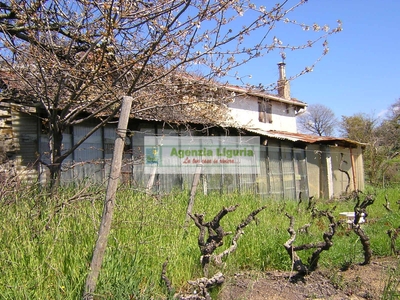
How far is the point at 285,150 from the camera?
12977 millimetres

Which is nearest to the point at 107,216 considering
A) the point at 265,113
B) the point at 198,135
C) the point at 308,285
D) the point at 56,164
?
the point at 308,285

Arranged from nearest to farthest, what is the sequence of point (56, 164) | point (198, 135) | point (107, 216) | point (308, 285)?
point (107, 216) < point (308, 285) < point (56, 164) < point (198, 135)

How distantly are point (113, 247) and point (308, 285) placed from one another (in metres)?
1.97

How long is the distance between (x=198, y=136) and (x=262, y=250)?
21.5ft

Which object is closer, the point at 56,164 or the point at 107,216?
the point at 107,216

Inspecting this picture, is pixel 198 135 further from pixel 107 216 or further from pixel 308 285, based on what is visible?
pixel 107 216

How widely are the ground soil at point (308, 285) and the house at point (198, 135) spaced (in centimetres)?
208

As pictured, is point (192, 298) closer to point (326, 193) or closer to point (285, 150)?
point (285, 150)

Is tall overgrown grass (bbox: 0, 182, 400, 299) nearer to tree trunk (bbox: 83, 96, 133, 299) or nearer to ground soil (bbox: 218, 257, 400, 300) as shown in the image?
tree trunk (bbox: 83, 96, 133, 299)

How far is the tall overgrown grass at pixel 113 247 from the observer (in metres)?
3.05

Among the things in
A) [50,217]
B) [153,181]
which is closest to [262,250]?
[50,217]

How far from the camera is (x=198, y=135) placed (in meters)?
11.2

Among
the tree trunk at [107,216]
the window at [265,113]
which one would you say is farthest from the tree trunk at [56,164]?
the window at [265,113]

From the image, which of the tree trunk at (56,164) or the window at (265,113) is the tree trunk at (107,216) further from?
the window at (265,113)
